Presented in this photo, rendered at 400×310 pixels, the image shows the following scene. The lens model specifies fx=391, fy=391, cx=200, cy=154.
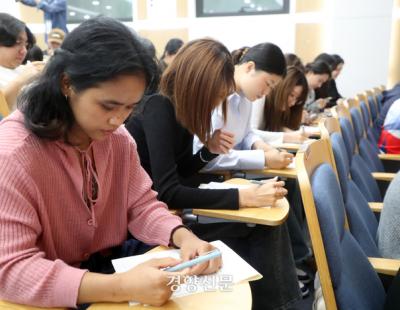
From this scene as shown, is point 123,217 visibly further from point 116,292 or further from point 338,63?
point 338,63

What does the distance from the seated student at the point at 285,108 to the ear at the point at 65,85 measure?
1801 mm

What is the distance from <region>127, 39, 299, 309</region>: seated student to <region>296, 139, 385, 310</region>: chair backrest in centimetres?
32

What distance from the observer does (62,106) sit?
2.78 feet

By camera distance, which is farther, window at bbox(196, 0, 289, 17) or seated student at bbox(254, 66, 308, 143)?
window at bbox(196, 0, 289, 17)

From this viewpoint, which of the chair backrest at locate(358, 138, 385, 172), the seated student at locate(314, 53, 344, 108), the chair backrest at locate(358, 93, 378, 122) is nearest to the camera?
the chair backrest at locate(358, 138, 385, 172)

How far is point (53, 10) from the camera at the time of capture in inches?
185

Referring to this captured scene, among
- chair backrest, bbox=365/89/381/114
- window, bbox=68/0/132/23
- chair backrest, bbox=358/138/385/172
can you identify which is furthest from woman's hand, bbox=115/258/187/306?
window, bbox=68/0/132/23

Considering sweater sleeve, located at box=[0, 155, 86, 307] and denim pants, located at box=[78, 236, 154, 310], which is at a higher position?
sweater sleeve, located at box=[0, 155, 86, 307]

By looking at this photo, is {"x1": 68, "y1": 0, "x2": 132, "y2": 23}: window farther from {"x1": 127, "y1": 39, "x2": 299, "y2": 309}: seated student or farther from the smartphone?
the smartphone

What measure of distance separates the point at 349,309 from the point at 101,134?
698 mm

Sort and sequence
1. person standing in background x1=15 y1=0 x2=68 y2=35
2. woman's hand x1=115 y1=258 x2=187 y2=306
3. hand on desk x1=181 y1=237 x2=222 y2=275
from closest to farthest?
woman's hand x1=115 y1=258 x2=187 y2=306 < hand on desk x1=181 y1=237 x2=222 y2=275 < person standing in background x1=15 y1=0 x2=68 y2=35

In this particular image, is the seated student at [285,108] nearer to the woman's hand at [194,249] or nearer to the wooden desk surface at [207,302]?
the woman's hand at [194,249]

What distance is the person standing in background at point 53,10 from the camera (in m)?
4.67

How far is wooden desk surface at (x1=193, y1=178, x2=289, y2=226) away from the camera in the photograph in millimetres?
1183
